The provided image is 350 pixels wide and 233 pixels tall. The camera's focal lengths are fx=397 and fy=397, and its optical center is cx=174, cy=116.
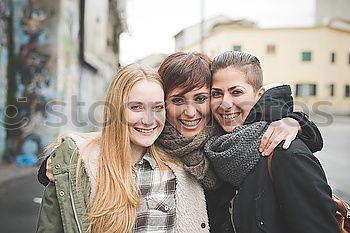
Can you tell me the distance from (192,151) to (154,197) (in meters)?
0.34

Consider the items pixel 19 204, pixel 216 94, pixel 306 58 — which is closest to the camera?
pixel 216 94

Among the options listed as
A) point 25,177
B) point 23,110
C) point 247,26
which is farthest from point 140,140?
point 247,26

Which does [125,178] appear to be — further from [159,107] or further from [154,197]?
[159,107]

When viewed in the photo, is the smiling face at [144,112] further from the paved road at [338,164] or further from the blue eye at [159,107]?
the paved road at [338,164]

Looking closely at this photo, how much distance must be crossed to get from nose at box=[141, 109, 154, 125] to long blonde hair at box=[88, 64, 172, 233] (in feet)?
0.34

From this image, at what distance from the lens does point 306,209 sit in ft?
5.65

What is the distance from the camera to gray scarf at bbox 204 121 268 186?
→ 195 centimetres

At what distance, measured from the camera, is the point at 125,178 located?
6.93 feet

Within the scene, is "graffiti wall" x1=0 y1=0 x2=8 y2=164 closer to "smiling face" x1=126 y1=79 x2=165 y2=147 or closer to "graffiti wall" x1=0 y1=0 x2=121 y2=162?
"graffiti wall" x1=0 y1=0 x2=121 y2=162

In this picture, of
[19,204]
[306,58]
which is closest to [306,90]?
[306,58]

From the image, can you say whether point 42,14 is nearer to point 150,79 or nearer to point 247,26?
point 150,79

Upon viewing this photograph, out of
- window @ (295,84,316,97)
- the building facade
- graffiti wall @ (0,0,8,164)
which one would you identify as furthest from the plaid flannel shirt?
window @ (295,84,316,97)

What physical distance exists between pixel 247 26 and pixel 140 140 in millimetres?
36218

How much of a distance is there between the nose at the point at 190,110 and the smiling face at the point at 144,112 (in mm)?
153
